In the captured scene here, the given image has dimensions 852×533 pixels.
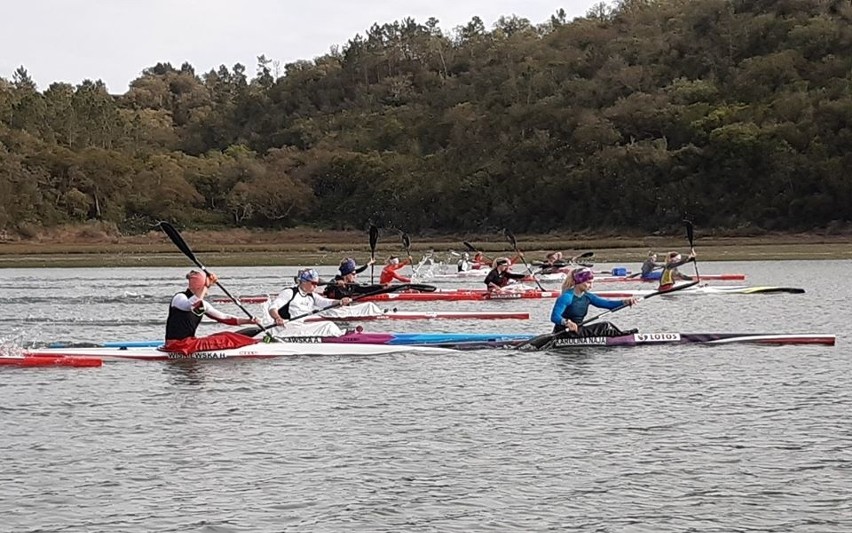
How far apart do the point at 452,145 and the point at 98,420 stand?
104m

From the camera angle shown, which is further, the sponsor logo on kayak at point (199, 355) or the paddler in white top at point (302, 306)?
the paddler in white top at point (302, 306)

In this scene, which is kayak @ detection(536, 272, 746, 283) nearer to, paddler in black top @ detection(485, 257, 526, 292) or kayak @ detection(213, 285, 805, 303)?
kayak @ detection(213, 285, 805, 303)

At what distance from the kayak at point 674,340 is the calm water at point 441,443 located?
0.19 m

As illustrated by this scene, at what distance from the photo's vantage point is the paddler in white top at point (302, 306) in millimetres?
23625

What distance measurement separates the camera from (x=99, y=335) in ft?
98.4

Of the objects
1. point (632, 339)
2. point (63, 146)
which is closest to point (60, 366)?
point (632, 339)

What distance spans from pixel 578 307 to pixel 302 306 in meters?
5.67

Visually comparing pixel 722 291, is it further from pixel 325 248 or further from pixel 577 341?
pixel 325 248

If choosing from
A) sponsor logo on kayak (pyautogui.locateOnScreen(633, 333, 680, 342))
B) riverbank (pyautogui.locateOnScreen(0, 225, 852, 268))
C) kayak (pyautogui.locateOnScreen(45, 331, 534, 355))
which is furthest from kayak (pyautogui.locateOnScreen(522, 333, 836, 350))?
riverbank (pyautogui.locateOnScreen(0, 225, 852, 268))

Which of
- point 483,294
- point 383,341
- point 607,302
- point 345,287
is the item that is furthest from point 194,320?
point 483,294

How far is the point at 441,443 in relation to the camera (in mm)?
15172

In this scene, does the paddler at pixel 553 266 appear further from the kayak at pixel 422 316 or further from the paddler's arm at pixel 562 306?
the paddler's arm at pixel 562 306

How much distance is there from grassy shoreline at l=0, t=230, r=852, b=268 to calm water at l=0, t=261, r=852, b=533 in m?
45.6

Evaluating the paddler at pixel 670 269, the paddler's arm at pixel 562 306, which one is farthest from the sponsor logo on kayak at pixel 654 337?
the paddler at pixel 670 269
